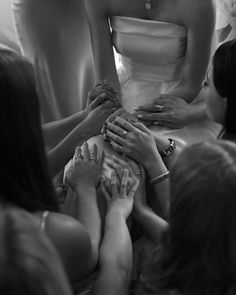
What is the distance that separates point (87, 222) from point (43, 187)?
0.51 ft

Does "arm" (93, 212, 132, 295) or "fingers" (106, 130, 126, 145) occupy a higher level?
"fingers" (106, 130, 126, 145)

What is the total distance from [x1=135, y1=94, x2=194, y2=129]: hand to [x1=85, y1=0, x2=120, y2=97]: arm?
19cm

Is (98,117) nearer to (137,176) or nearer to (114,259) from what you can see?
(137,176)

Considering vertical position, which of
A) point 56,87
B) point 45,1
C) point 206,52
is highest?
point 45,1

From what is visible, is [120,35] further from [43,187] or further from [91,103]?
[43,187]

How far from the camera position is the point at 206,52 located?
1.47 meters

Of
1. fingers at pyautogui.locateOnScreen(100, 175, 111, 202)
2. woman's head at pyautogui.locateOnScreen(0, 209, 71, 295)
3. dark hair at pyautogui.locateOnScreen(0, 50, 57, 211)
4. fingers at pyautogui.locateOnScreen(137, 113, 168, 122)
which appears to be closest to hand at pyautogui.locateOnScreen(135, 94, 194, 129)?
fingers at pyautogui.locateOnScreen(137, 113, 168, 122)

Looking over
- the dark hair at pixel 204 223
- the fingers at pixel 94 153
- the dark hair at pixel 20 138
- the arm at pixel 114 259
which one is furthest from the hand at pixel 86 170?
the dark hair at pixel 204 223

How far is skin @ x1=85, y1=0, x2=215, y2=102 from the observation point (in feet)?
4.66

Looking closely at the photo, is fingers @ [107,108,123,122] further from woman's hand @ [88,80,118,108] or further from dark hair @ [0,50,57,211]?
dark hair @ [0,50,57,211]

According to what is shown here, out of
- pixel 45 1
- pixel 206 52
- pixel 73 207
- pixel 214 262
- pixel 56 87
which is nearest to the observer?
pixel 214 262

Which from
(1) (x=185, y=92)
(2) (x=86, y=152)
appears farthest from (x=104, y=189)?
(1) (x=185, y=92)

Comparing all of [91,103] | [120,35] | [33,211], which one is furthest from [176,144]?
[33,211]

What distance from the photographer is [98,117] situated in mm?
1429
